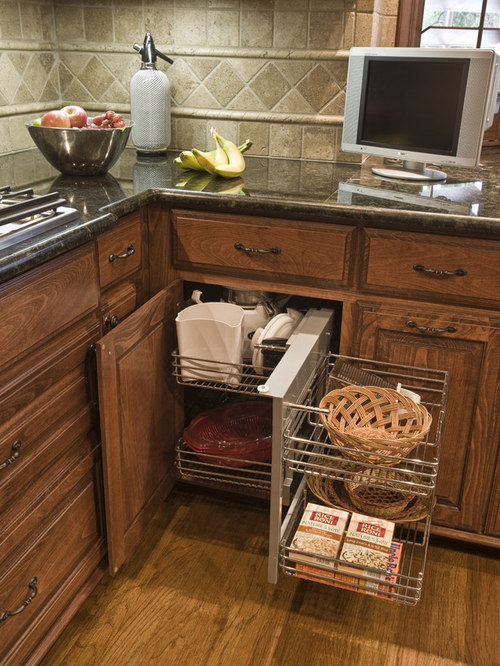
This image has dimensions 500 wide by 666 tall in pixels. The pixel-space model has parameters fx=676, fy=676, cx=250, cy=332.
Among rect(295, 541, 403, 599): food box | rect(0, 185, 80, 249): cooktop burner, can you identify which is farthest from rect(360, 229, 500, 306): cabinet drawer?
rect(0, 185, 80, 249): cooktop burner

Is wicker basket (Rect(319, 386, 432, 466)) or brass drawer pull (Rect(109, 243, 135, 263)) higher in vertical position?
brass drawer pull (Rect(109, 243, 135, 263))

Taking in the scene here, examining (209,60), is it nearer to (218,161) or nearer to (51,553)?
(218,161)

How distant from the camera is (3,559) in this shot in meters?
1.25

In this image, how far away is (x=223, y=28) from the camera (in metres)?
2.25

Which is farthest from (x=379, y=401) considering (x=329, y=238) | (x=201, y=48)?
(x=201, y=48)

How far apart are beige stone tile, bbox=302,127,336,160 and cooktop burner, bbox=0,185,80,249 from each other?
3.54 ft

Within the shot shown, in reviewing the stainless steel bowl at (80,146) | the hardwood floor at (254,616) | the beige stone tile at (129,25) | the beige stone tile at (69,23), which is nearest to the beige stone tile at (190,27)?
the beige stone tile at (129,25)

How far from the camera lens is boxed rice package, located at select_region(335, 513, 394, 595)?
4.50 ft

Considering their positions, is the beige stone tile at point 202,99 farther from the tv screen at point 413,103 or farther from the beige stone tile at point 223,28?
the tv screen at point 413,103

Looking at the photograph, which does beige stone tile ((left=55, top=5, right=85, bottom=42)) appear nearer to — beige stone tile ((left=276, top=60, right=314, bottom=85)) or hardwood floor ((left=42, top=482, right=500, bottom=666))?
beige stone tile ((left=276, top=60, right=314, bottom=85))

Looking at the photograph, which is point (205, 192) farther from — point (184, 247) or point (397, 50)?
point (397, 50)

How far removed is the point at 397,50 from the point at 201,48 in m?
0.77

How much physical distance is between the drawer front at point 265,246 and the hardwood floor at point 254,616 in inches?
29.6

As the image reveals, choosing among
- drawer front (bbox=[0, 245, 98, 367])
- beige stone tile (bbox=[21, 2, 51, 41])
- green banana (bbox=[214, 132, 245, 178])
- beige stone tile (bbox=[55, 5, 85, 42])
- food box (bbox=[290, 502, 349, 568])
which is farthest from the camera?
beige stone tile (bbox=[55, 5, 85, 42])
